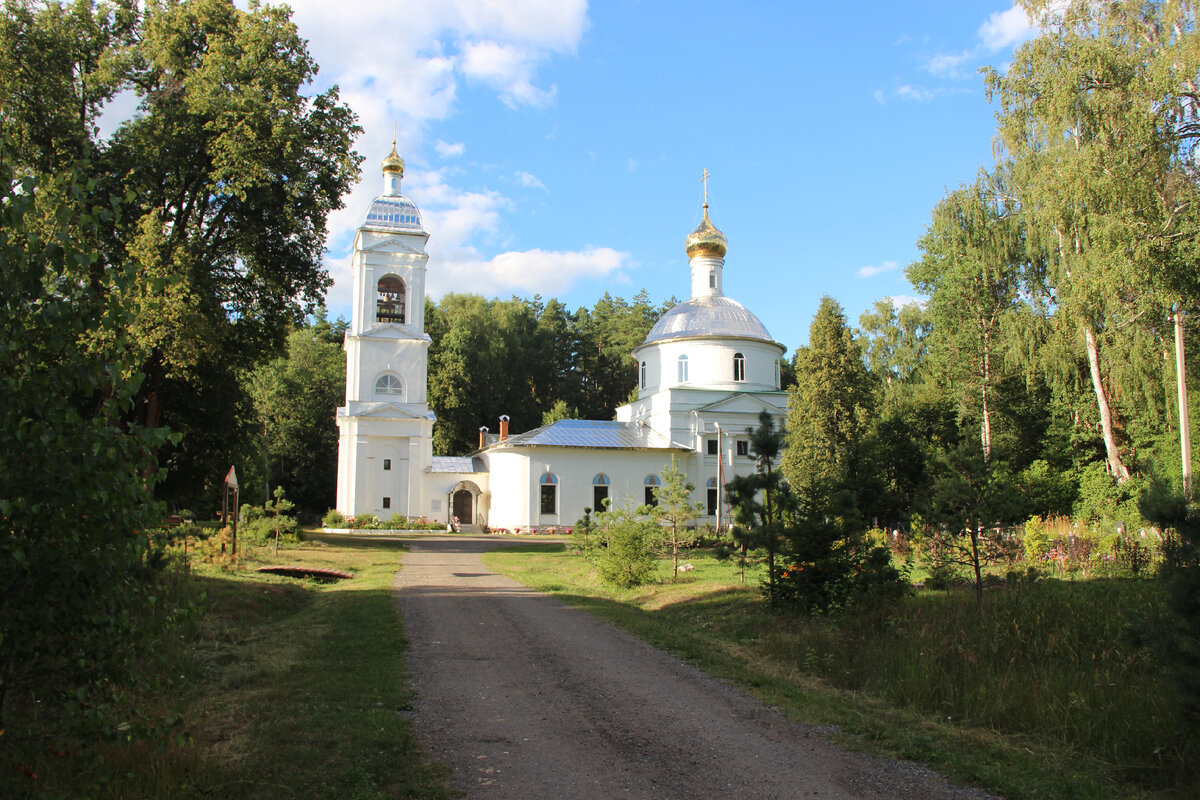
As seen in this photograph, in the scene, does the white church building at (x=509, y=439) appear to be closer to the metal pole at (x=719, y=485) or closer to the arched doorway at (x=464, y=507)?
the arched doorway at (x=464, y=507)

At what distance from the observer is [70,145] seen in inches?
716

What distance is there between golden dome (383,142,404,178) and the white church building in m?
0.05

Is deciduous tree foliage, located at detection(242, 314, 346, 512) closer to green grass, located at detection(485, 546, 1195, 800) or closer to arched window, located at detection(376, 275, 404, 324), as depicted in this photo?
arched window, located at detection(376, 275, 404, 324)

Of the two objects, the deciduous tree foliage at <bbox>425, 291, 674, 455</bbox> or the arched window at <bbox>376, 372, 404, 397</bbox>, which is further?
the deciduous tree foliage at <bbox>425, 291, 674, 455</bbox>

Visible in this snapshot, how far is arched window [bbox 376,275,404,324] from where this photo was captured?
39.0 metres

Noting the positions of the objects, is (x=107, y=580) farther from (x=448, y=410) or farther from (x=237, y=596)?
(x=448, y=410)

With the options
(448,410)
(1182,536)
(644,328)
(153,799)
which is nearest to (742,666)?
(1182,536)

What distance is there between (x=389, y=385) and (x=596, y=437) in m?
9.76

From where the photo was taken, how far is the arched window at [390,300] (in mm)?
38969

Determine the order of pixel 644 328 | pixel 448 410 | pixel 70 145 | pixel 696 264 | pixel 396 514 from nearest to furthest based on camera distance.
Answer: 1. pixel 70 145
2. pixel 396 514
3. pixel 696 264
4. pixel 448 410
5. pixel 644 328

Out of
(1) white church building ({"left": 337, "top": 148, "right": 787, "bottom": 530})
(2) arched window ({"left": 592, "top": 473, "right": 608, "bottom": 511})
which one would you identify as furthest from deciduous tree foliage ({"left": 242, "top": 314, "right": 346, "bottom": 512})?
(2) arched window ({"left": 592, "top": 473, "right": 608, "bottom": 511})

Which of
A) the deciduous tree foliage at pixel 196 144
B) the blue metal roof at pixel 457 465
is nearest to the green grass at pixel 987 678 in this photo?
the deciduous tree foliage at pixel 196 144

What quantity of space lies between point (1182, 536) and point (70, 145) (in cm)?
2080

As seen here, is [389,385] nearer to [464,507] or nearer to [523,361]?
[464,507]
